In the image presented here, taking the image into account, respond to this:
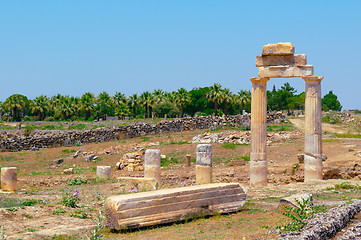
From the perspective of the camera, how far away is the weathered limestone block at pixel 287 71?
58.9 feet

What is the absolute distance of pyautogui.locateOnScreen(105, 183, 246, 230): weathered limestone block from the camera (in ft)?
33.2

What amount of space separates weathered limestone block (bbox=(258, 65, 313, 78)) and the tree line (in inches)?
2099

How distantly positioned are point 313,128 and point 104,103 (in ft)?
253

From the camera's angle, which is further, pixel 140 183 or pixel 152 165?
pixel 152 165

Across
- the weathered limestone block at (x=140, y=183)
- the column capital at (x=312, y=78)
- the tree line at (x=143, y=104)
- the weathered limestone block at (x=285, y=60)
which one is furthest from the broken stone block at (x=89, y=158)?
the tree line at (x=143, y=104)

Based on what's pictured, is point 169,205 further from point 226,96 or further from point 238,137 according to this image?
point 226,96

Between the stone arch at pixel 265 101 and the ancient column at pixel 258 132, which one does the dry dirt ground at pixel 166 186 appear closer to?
the ancient column at pixel 258 132

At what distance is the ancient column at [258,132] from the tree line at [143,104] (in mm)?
52847

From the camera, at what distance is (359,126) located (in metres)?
45.6

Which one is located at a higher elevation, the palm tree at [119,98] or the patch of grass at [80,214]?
the palm tree at [119,98]

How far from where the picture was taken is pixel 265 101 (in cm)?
1841

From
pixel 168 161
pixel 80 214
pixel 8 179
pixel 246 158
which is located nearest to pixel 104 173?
pixel 8 179

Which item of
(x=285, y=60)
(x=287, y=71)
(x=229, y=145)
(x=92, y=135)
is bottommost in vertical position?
(x=229, y=145)

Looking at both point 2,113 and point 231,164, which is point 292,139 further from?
point 2,113
